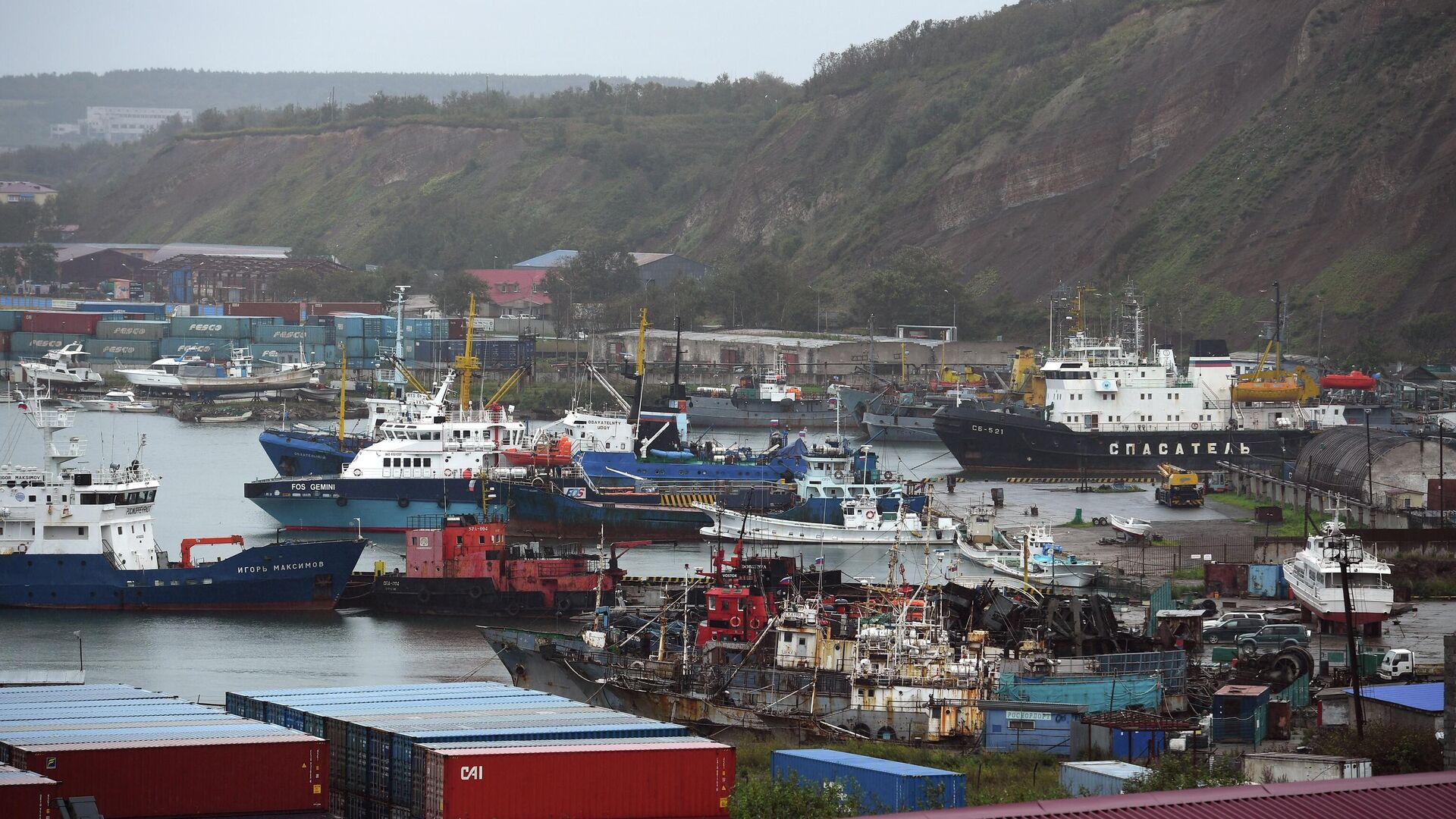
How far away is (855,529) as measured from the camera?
144 feet

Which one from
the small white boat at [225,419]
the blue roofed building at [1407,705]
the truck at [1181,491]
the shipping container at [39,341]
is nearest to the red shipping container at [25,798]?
the blue roofed building at [1407,705]

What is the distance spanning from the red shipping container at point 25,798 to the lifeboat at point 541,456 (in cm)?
3165

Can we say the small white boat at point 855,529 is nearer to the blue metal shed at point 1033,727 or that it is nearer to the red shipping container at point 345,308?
the blue metal shed at point 1033,727

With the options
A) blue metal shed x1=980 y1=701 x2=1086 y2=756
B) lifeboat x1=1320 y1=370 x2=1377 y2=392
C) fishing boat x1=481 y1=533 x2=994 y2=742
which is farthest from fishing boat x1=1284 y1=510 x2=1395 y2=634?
lifeboat x1=1320 y1=370 x2=1377 y2=392

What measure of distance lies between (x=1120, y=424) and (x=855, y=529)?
1919 cm

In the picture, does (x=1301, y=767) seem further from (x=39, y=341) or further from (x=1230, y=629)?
(x=39, y=341)

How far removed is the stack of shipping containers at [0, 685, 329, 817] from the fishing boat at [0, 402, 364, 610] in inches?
653

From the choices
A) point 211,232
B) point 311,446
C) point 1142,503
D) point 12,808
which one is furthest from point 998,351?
point 211,232

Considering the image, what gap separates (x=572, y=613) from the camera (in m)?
34.2

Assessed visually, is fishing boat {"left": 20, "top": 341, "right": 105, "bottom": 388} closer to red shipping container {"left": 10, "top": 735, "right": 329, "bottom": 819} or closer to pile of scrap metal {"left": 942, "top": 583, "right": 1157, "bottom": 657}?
pile of scrap metal {"left": 942, "top": 583, "right": 1157, "bottom": 657}

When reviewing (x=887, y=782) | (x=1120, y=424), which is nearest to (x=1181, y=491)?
(x=1120, y=424)

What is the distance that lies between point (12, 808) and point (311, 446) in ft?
124

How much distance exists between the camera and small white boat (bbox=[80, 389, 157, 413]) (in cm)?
8450

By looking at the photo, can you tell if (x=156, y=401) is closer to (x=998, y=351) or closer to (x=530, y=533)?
(x=998, y=351)
